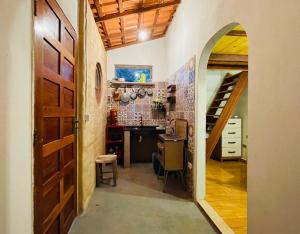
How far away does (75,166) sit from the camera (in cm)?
242

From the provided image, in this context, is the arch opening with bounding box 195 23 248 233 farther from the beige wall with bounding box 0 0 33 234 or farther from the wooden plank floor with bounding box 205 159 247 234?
the beige wall with bounding box 0 0 33 234

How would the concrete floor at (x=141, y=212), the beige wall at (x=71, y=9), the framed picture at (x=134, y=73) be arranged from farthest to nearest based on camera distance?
the framed picture at (x=134, y=73)
the concrete floor at (x=141, y=212)
the beige wall at (x=71, y=9)

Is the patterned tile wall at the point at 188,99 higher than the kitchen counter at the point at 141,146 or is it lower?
higher

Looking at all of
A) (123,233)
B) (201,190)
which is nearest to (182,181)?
(201,190)

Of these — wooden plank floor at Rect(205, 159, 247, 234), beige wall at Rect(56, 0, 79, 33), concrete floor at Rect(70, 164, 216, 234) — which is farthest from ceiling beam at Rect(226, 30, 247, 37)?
concrete floor at Rect(70, 164, 216, 234)

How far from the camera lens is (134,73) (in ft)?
18.5

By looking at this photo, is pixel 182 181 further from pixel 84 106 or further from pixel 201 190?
pixel 84 106

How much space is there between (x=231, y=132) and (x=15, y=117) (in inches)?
206

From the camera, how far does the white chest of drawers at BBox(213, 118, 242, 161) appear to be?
5.47 meters

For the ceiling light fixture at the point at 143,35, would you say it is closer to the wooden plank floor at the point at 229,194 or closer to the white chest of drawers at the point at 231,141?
the white chest of drawers at the point at 231,141

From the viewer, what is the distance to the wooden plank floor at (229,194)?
2.45 metres

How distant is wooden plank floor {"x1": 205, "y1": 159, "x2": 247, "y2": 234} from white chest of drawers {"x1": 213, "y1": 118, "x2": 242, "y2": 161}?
0.48 metres

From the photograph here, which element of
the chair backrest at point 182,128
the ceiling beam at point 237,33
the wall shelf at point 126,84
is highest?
the ceiling beam at point 237,33

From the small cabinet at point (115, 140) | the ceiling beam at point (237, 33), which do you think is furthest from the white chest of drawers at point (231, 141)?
the ceiling beam at point (237, 33)
